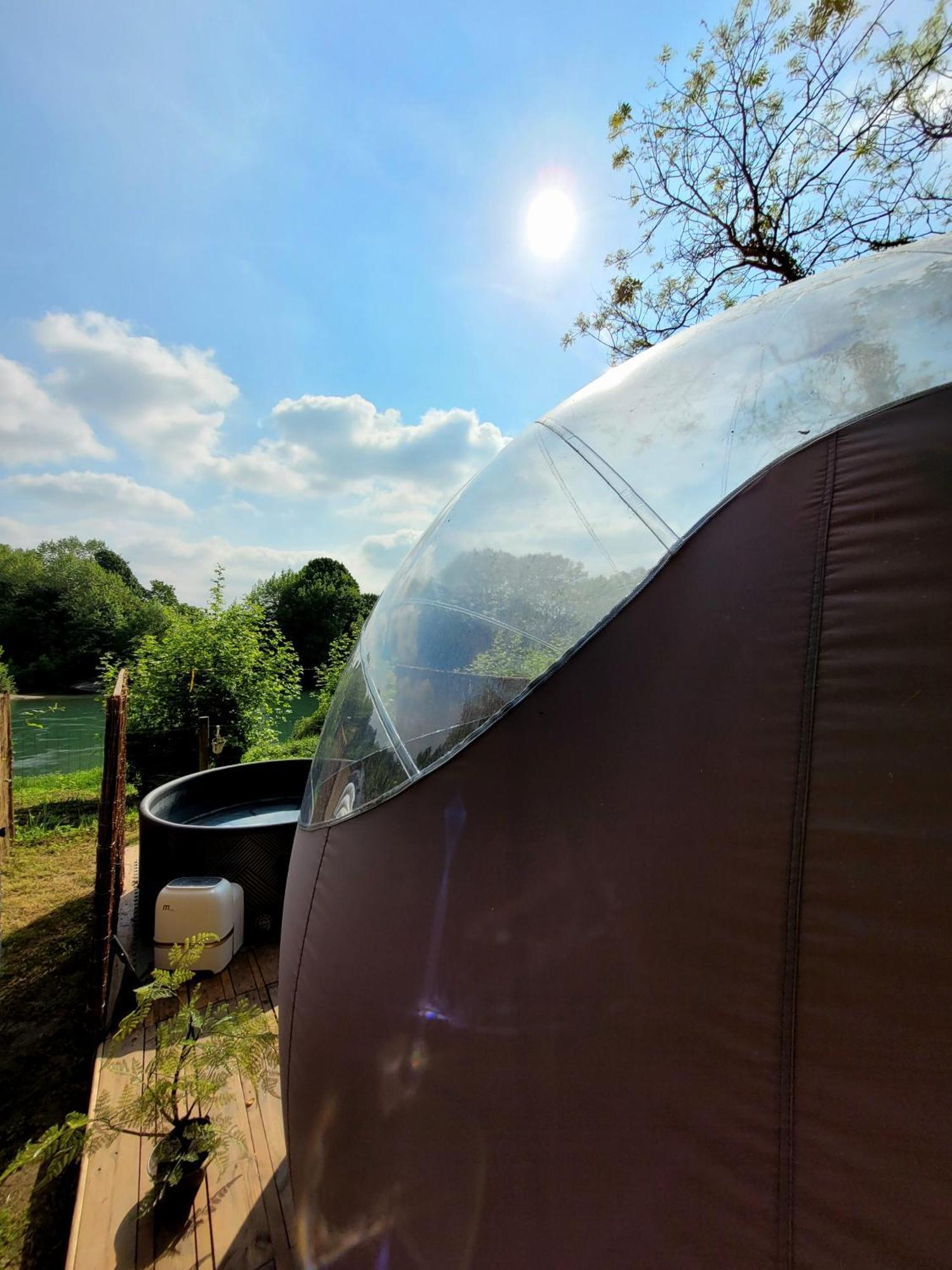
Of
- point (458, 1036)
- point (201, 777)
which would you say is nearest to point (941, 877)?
point (458, 1036)

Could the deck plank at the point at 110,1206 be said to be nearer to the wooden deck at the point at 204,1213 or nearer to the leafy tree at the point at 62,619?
the wooden deck at the point at 204,1213

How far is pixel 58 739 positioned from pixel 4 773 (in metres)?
10.7

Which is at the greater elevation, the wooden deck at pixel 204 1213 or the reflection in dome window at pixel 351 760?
the reflection in dome window at pixel 351 760

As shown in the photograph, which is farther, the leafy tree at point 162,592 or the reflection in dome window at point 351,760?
the leafy tree at point 162,592

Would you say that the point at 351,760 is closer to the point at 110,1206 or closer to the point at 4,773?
the point at 110,1206

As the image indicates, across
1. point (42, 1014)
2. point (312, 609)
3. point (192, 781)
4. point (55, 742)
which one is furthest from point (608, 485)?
point (312, 609)

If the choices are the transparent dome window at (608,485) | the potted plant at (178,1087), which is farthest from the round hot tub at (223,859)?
the transparent dome window at (608,485)

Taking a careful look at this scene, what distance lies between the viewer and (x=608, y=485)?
4.13 feet

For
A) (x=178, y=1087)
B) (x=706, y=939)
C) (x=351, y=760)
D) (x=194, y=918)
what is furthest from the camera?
(x=194, y=918)

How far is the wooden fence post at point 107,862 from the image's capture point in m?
2.63

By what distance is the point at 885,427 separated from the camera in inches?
35.4

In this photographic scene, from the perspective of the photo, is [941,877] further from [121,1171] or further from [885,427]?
[121,1171]

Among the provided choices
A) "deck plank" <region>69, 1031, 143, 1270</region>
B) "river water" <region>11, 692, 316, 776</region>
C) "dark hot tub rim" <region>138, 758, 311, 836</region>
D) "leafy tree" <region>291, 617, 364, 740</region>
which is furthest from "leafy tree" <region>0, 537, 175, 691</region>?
"deck plank" <region>69, 1031, 143, 1270</region>

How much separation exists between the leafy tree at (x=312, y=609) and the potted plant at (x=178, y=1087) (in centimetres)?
2661
